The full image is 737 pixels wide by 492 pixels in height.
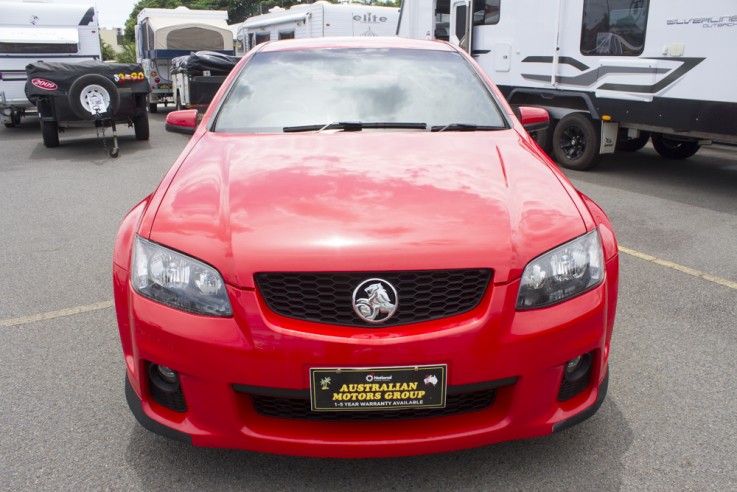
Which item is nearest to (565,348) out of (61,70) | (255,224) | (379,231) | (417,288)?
(417,288)

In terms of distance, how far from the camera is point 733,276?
457cm

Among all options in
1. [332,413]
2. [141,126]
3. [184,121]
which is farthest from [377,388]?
[141,126]

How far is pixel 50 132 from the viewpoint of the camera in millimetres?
11078

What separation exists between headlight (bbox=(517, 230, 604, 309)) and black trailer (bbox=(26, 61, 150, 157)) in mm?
9342

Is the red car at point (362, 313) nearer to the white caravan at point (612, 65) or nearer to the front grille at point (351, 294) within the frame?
the front grille at point (351, 294)

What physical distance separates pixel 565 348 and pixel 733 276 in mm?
3151

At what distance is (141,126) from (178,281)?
10.7 metres

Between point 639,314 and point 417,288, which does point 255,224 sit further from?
point 639,314

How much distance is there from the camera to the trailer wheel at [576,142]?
27.7ft

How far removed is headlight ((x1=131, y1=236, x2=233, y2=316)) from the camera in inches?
80.4

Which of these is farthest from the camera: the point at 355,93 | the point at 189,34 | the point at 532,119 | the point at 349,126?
the point at 189,34

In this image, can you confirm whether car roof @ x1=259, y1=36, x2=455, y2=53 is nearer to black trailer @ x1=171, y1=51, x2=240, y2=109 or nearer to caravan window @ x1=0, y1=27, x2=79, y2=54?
black trailer @ x1=171, y1=51, x2=240, y2=109

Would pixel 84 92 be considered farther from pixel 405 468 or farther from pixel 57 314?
pixel 405 468

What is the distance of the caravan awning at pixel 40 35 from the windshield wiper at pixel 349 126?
44.3ft
